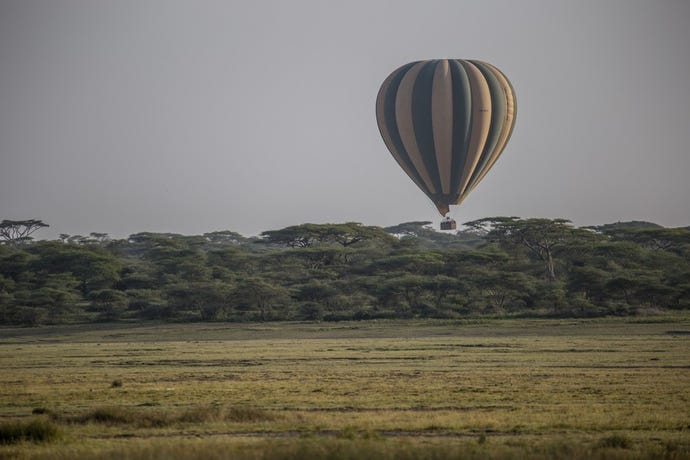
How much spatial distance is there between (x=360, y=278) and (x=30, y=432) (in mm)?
53324

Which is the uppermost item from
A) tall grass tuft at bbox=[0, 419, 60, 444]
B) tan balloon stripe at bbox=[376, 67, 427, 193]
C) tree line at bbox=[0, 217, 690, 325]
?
tan balloon stripe at bbox=[376, 67, 427, 193]

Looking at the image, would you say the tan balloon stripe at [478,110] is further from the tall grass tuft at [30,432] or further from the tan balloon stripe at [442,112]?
the tall grass tuft at [30,432]

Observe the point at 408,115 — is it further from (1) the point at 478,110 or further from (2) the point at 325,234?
(2) the point at 325,234

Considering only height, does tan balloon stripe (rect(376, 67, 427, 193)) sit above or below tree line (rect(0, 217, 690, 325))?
above

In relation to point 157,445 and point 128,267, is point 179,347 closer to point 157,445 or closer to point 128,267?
point 157,445

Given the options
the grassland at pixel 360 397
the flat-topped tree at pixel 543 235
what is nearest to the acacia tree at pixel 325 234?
the flat-topped tree at pixel 543 235

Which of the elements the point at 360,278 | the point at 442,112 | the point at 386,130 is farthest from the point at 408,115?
the point at 360,278

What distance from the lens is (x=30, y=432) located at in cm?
1953

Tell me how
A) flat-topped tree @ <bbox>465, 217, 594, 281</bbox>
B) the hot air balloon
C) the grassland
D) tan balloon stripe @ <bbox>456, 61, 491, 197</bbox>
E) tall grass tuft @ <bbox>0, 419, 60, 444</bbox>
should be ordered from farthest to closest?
flat-topped tree @ <bbox>465, 217, 594, 281</bbox> → tan balloon stripe @ <bbox>456, 61, 491, 197</bbox> → the hot air balloon → tall grass tuft @ <bbox>0, 419, 60, 444</bbox> → the grassland

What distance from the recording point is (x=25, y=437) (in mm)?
19406

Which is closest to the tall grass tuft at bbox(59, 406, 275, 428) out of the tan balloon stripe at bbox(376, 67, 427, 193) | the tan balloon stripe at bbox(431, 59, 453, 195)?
the tan balloon stripe at bbox(431, 59, 453, 195)

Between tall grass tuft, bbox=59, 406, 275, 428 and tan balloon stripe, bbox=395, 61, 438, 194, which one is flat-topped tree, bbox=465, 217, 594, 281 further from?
tall grass tuft, bbox=59, 406, 275, 428

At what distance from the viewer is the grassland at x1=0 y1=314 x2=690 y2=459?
18078 mm

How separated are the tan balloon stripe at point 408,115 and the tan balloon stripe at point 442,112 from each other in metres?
1.09
